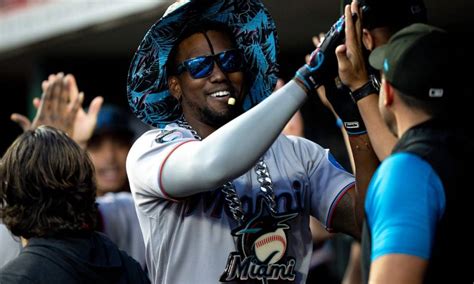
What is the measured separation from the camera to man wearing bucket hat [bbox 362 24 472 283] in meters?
3.32

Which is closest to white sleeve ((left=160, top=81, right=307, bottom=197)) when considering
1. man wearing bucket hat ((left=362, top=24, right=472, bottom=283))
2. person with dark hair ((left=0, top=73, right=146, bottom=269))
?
man wearing bucket hat ((left=362, top=24, right=472, bottom=283))

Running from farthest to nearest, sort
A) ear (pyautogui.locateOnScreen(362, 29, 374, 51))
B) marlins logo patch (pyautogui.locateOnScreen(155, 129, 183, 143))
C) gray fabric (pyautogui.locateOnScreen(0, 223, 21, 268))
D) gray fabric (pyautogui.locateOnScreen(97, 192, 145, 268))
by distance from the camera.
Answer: gray fabric (pyautogui.locateOnScreen(97, 192, 145, 268))
gray fabric (pyautogui.locateOnScreen(0, 223, 21, 268))
marlins logo patch (pyautogui.locateOnScreen(155, 129, 183, 143))
ear (pyautogui.locateOnScreen(362, 29, 374, 51))

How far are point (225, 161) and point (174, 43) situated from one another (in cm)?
96

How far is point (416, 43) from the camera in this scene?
3.54 metres

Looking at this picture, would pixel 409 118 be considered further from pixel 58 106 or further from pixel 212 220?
pixel 58 106

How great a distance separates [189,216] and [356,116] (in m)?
0.76

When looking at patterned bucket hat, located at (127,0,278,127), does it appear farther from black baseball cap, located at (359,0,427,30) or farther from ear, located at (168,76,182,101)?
black baseball cap, located at (359,0,427,30)

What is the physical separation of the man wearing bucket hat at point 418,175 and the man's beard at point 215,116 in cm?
111

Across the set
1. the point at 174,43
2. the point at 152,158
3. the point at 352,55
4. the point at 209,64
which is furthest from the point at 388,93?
the point at 174,43

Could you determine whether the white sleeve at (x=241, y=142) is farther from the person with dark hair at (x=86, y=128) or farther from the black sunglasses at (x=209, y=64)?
the person with dark hair at (x=86, y=128)

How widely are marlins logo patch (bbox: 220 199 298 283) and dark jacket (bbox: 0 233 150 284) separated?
62 centimetres

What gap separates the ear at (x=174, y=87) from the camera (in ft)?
15.6

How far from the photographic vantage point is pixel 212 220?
4.38 m

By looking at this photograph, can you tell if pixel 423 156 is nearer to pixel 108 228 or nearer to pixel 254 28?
pixel 254 28
